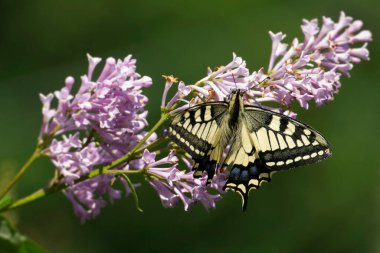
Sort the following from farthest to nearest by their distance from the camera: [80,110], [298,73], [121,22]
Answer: [121,22], [298,73], [80,110]

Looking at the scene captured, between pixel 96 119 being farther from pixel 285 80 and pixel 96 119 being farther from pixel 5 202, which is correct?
pixel 285 80

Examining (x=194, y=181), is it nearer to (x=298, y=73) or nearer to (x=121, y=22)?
(x=298, y=73)

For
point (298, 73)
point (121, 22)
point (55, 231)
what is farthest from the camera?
point (121, 22)

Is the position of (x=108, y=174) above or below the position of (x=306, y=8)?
below

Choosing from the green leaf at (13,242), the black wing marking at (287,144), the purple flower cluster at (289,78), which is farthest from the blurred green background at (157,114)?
the purple flower cluster at (289,78)

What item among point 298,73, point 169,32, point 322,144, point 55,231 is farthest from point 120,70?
point 169,32

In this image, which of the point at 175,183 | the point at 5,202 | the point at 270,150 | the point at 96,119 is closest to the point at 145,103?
the point at 96,119
